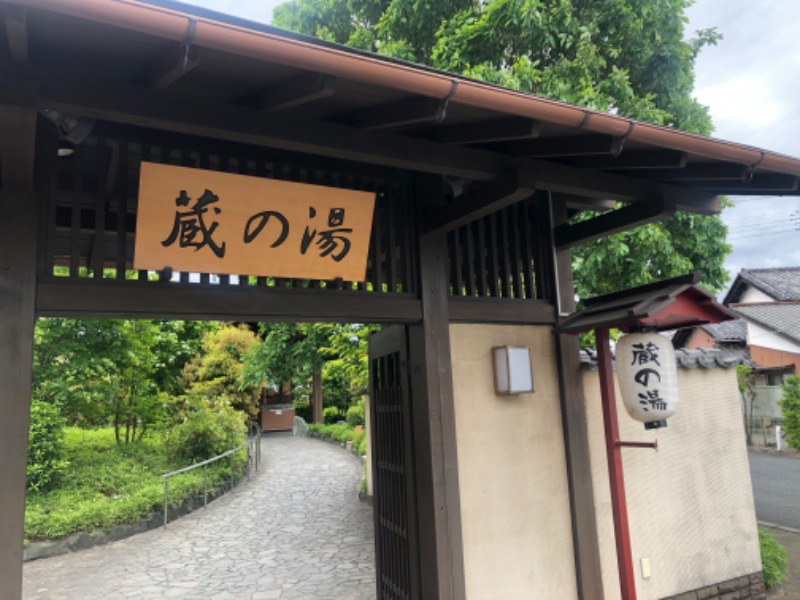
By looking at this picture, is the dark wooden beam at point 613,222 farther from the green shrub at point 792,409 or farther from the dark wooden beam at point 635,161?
the green shrub at point 792,409

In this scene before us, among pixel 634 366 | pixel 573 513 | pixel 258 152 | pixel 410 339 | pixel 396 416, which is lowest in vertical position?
pixel 573 513

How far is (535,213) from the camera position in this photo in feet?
17.8

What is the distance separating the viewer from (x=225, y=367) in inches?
840

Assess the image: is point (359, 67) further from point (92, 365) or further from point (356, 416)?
point (356, 416)

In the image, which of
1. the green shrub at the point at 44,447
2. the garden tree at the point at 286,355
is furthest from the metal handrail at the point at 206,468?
the garden tree at the point at 286,355

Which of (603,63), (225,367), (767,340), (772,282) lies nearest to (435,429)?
(603,63)

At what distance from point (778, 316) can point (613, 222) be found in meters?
27.4

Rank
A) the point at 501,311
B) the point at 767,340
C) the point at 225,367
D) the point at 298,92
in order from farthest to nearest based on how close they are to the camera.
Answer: the point at 767,340 < the point at 225,367 < the point at 501,311 < the point at 298,92

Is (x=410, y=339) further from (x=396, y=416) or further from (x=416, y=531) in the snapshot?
(x=416, y=531)

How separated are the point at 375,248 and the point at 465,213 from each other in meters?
0.80

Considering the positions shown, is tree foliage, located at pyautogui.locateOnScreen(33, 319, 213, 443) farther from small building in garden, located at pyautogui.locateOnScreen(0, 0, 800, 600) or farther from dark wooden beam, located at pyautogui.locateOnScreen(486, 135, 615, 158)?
dark wooden beam, located at pyautogui.locateOnScreen(486, 135, 615, 158)

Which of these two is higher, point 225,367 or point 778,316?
point 778,316

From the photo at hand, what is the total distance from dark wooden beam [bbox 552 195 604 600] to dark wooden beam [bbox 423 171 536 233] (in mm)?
1405

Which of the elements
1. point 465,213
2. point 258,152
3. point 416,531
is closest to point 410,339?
point 465,213
